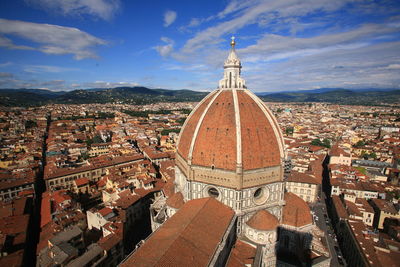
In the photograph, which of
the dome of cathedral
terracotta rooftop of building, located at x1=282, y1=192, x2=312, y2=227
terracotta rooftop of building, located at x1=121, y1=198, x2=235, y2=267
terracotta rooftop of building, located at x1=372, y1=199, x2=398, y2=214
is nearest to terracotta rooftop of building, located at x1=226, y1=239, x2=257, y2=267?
terracotta rooftop of building, located at x1=121, y1=198, x2=235, y2=267

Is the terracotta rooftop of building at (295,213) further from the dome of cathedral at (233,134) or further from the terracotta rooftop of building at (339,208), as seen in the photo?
the terracotta rooftop of building at (339,208)

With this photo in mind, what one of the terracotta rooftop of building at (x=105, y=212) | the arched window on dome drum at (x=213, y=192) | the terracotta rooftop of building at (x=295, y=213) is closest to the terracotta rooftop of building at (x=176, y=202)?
the arched window on dome drum at (x=213, y=192)

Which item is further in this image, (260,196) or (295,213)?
(295,213)

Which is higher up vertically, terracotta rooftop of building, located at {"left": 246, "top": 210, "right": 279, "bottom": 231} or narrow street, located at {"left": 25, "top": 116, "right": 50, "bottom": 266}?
terracotta rooftop of building, located at {"left": 246, "top": 210, "right": 279, "bottom": 231}

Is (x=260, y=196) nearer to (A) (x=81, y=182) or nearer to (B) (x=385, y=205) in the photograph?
(B) (x=385, y=205)

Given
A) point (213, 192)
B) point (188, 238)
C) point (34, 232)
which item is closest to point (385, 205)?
point (213, 192)

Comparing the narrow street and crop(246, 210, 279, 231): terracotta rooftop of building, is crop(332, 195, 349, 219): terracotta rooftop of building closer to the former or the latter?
crop(246, 210, 279, 231): terracotta rooftop of building

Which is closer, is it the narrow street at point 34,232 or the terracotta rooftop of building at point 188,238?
the terracotta rooftop of building at point 188,238
